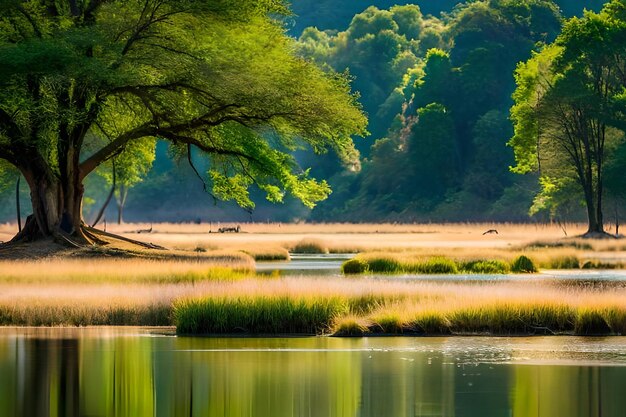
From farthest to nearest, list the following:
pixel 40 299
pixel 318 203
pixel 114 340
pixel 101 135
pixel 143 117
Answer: pixel 318 203, pixel 101 135, pixel 143 117, pixel 40 299, pixel 114 340

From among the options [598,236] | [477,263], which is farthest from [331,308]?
[598,236]

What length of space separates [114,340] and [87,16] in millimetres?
24384

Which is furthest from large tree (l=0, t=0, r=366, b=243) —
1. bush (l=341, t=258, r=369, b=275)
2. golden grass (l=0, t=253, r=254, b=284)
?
golden grass (l=0, t=253, r=254, b=284)

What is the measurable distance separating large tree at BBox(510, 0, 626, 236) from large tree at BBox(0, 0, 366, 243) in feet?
93.9

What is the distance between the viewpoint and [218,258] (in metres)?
51.9

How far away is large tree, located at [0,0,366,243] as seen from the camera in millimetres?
47281

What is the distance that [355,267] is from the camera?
5388 centimetres

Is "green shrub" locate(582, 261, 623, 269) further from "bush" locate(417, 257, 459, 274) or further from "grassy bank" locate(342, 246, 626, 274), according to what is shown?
"bush" locate(417, 257, 459, 274)

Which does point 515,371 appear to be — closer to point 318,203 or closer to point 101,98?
point 101,98

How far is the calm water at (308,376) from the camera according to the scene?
63.8ft

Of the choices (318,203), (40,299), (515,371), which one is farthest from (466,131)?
(515,371)

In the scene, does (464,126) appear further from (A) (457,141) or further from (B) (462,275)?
(B) (462,275)

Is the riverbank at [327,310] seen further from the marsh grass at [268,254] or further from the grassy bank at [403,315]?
the marsh grass at [268,254]

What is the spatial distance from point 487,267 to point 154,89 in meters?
15.0
